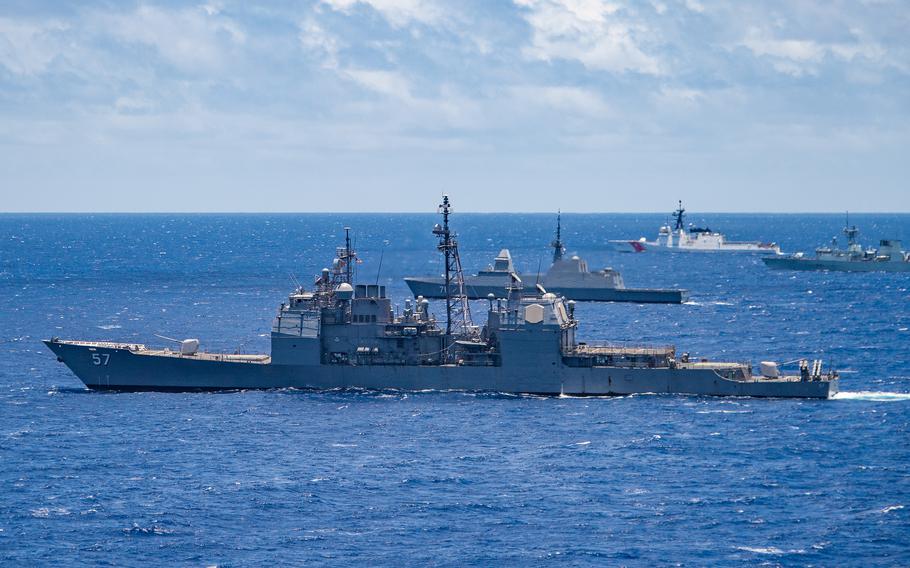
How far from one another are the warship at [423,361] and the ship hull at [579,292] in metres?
52.2

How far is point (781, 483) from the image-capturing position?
158 ft

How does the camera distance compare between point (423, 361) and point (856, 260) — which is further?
point (856, 260)

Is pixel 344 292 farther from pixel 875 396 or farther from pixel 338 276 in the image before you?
pixel 875 396

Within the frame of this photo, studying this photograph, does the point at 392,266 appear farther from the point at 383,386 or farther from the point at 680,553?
the point at 680,553

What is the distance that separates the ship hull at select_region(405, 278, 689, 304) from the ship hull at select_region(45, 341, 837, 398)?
5284cm

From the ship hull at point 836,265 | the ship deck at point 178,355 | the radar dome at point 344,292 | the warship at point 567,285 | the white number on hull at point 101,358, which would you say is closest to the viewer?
the radar dome at point 344,292

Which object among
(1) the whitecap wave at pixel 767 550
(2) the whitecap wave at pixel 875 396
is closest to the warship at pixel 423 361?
(2) the whitecap wave at pixel 875 396

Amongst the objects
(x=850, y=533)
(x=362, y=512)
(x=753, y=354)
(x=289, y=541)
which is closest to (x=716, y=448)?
(x=850, y=533)

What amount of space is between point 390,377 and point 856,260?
357ft

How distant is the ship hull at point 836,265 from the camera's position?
157375mm

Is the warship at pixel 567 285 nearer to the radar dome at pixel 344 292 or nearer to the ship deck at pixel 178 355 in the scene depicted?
the ship deck at pixel 178 355

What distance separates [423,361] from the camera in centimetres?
6538

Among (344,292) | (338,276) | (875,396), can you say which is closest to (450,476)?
(344,292)

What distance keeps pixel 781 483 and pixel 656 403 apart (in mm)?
14645
